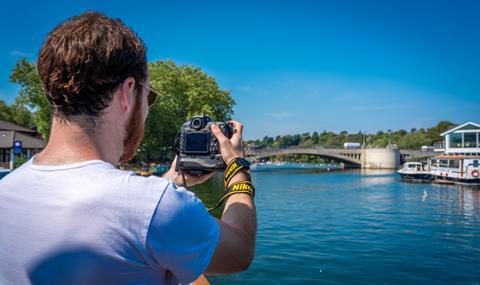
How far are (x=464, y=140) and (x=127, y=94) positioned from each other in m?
45.8

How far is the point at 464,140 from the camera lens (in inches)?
1588

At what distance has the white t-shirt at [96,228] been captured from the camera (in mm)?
1017

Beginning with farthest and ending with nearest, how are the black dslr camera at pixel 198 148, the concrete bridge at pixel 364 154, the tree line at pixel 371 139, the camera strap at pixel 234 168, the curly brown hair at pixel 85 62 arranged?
the tree line at pixel 371 139 → the concrete bridge at pixel 364 154 → the black dslr camera at pixel 198 148 → the camera strap at pixel 234 168 → the curly brown hair at pixel 85 62

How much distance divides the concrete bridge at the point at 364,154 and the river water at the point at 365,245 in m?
47.4

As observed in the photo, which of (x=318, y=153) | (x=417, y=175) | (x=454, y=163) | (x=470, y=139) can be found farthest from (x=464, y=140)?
(x=318, y=153)

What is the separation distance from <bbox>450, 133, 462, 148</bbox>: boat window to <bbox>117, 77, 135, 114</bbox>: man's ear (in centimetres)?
4596

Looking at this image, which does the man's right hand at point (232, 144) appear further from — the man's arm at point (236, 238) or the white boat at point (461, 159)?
the white boat at point (461, 159)

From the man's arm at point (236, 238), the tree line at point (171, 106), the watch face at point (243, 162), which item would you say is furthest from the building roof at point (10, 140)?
the man's arm at point (236, 238)

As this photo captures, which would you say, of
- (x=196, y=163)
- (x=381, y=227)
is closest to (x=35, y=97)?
(x=381, y=227)

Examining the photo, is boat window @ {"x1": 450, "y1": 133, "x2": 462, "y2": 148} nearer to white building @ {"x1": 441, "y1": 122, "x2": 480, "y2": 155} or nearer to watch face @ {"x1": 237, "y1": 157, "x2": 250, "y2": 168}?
white building @ {"x1": 441, "y1": 122, "x2": 480, "y2": 155}

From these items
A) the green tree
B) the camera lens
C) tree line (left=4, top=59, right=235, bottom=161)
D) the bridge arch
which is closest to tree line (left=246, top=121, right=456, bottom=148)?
the bridge arch

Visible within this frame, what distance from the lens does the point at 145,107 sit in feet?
4.55

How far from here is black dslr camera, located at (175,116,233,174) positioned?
2.19 m

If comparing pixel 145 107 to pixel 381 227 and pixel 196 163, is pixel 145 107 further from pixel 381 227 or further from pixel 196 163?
pixel 381 227
